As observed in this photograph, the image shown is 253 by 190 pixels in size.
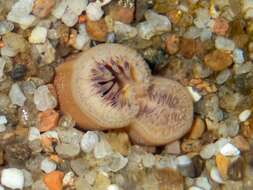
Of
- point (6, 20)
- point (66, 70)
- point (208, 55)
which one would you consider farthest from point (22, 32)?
point (208, 55)

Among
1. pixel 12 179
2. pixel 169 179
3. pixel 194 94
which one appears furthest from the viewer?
pixel 194 94

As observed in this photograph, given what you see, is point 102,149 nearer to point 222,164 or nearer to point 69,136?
point 69,136

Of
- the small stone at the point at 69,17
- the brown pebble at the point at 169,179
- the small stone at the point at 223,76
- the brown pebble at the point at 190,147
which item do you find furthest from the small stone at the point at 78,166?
the small stone at the point at 223,76

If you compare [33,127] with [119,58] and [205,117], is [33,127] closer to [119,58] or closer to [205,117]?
[119,58]

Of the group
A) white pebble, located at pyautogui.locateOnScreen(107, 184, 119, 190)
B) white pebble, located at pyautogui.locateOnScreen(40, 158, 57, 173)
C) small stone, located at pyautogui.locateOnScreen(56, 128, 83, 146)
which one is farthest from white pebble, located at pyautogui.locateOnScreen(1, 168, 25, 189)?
white pebble, located at pyautogui.locateOnScreen(107, 184, 119, 190)

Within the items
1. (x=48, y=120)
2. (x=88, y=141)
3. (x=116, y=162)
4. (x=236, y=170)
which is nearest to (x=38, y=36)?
(x=48, y=120)

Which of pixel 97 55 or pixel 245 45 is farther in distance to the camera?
pixel 245 45

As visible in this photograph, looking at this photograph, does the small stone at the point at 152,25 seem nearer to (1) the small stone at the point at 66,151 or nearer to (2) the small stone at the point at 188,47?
(2) the small stone at the point at 188,47
